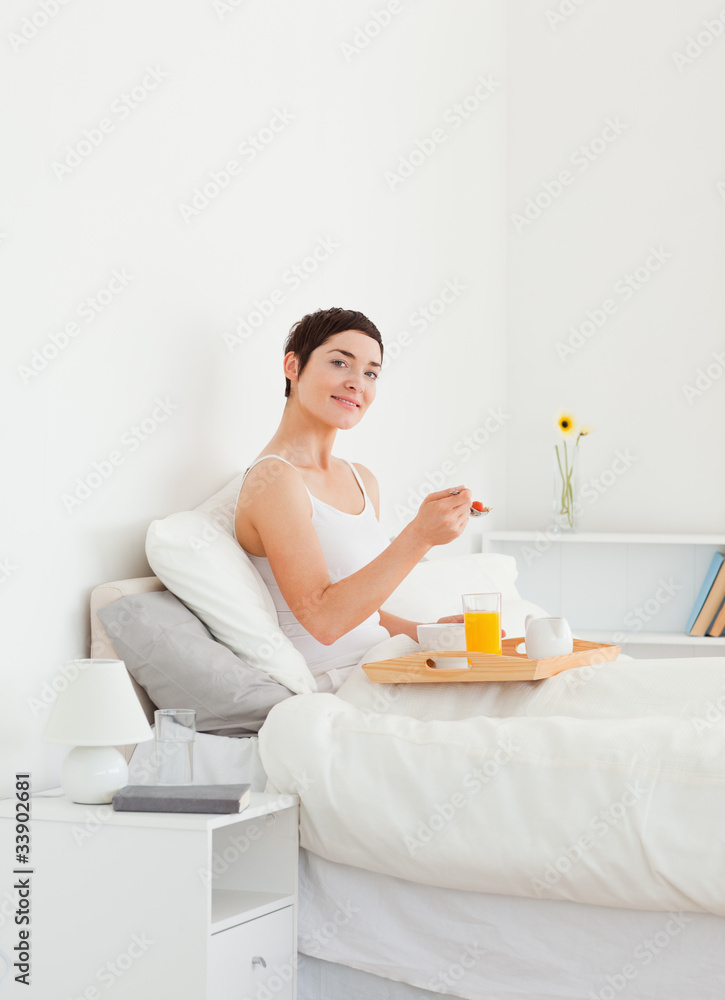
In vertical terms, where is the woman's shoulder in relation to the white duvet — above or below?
above

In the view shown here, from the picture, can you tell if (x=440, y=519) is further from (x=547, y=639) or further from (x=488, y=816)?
(x=488, y=816)

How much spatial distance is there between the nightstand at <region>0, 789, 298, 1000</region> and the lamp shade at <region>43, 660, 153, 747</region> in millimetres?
97

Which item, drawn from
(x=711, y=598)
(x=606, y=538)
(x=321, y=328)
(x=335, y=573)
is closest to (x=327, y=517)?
(x=335, y=573)

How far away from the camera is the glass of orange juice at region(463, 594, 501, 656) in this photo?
1.59 meters

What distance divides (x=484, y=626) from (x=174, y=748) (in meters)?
0.54

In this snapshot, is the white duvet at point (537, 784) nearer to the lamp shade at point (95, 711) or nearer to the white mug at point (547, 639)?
the white mug at point (547, 639)

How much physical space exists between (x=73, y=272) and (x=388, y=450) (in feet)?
4.20

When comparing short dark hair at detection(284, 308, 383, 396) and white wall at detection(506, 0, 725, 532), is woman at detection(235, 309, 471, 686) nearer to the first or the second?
short dark hair at detection(284, 308, 383, 396)

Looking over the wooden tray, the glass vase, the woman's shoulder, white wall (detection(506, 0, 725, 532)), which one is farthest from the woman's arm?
white wall (detection(506, 0, 725, 532))

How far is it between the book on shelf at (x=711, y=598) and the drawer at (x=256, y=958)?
6.95 feet

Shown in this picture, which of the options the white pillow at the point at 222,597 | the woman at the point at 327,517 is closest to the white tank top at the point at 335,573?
the woman at the point at 327,517

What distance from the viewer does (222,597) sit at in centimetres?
154

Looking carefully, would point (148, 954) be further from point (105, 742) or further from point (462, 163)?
point (462, 163)

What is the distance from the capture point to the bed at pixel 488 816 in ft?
3.76
